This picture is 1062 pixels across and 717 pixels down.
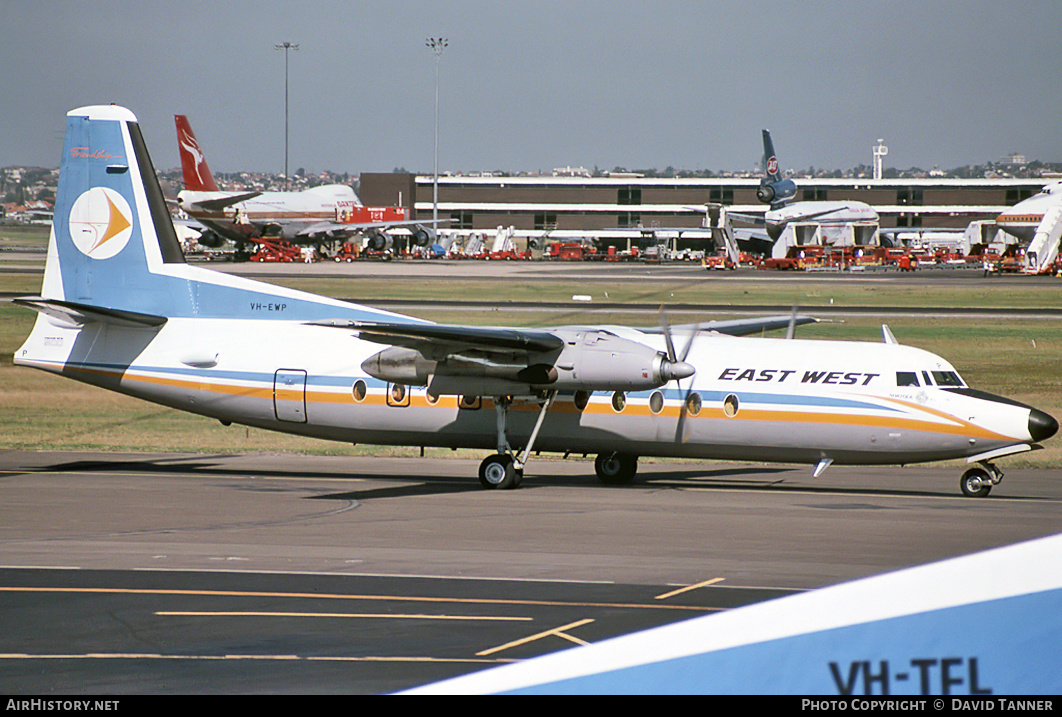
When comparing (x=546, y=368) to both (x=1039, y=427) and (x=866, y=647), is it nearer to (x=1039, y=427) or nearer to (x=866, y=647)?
(x=1039, y=427)

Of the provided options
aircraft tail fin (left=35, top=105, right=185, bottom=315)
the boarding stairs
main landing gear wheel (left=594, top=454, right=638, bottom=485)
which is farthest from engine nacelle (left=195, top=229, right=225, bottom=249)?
main landing gear wheel (left=594, top=454, right=638, bottom=485)

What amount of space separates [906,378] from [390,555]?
10.7 m

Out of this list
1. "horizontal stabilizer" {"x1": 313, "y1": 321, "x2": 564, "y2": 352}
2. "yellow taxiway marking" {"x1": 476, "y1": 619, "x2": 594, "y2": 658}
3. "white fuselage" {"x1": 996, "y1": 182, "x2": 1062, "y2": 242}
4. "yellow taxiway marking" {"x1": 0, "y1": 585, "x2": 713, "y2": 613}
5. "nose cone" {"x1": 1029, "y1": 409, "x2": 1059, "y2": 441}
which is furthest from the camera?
"white fuselage" {"x1": 996, "y1": 182, "x2": 1062, "y2": 242}

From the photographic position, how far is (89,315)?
22.9 meters

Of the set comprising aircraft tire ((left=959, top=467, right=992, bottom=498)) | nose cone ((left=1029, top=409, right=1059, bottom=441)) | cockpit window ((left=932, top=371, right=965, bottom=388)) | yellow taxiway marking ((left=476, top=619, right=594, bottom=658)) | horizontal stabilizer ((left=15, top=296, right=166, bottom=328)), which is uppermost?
horizontal stabilizer ((left=15, top=296, right=166, bottom=328))

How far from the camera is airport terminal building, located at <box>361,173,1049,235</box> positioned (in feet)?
570

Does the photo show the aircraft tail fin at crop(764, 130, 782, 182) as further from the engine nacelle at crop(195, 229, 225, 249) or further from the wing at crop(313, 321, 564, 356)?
the wing at crop(313, 321, 564, 356)

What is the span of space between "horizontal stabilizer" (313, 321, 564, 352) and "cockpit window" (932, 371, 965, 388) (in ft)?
23.4

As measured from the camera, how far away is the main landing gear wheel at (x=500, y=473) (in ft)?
71.2

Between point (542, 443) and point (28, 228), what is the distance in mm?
132020

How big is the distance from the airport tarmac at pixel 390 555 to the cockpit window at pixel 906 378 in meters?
2.23

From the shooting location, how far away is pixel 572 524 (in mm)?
18219
